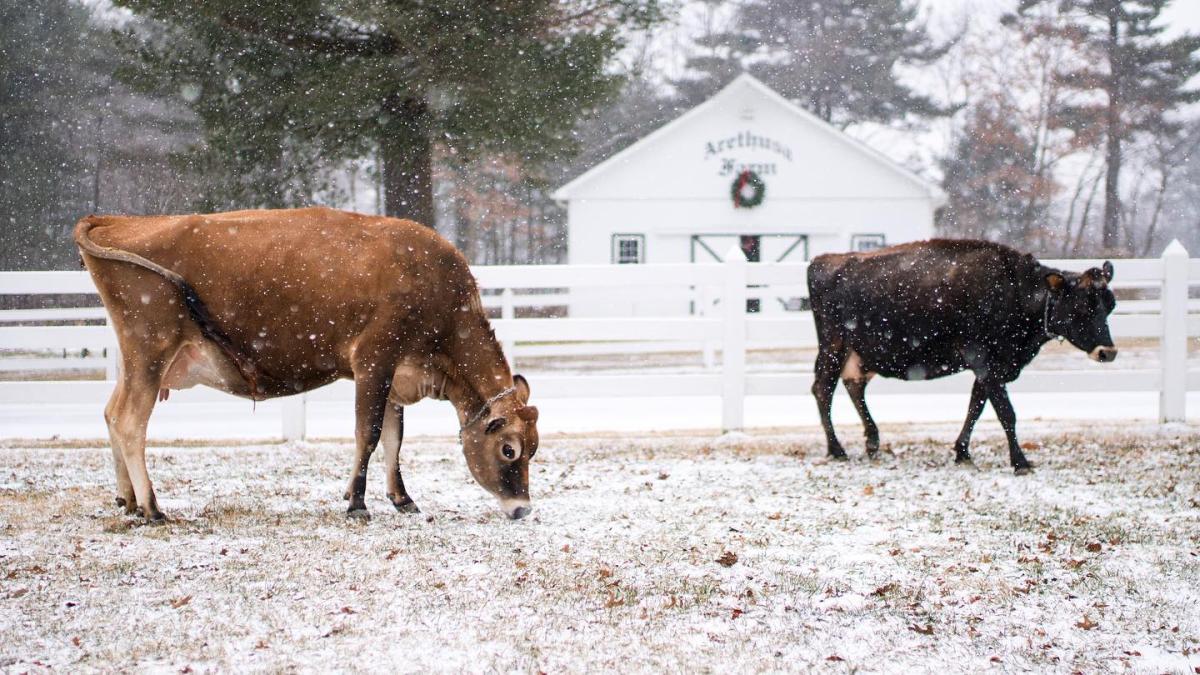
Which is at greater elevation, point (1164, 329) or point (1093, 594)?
point (1164, 329)

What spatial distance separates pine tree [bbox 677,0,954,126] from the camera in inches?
1533

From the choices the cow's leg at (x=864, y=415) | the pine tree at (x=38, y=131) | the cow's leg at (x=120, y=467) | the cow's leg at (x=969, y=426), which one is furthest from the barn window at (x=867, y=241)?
the cow's leg at (x=120, y=467)

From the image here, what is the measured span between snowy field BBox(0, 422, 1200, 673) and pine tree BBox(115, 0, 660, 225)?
9530mm

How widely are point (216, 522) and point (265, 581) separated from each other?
1.39 metres

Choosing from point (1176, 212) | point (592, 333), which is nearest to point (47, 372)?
point (592, 333)

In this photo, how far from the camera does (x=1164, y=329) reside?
9.93 metres

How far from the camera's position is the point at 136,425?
5.76 m

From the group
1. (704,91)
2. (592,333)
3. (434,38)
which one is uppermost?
(704,91)

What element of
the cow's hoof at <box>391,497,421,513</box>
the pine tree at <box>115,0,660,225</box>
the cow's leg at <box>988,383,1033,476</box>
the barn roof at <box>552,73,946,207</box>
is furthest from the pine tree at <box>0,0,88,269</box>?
the cow's leg at <box>988,383,1033,476</box>

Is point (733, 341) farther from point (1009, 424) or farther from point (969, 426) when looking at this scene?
point (1009, 424)

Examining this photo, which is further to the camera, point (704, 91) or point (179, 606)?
point (704, 91)

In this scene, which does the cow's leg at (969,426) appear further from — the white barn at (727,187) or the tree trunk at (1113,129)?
the tree trunk at (1113,129)

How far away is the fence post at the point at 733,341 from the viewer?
9.50m

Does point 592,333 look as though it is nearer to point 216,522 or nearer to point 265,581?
point 216,522
